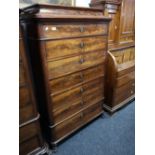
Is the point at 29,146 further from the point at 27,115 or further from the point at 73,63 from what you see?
the point at 73,63

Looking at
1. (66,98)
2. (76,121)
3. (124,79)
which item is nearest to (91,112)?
(76,121)

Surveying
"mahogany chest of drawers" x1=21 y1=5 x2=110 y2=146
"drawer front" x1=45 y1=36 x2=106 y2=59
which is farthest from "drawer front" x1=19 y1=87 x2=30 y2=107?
"drawer front" x1=45 y1=36 x2=106 y2=59

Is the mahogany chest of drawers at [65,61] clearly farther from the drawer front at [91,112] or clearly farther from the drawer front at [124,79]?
the drawer front at [124,79]

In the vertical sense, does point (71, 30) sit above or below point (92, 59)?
above

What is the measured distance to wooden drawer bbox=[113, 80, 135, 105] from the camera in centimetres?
204

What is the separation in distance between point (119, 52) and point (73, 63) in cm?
122

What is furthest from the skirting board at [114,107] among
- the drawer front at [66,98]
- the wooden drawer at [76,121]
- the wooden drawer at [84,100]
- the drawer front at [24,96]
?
the drawer front at [24,96]

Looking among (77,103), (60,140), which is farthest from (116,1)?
(60,140)

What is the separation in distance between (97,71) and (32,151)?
111cm

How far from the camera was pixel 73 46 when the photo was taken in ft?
4.26

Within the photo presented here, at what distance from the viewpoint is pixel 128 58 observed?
2.56 metres
